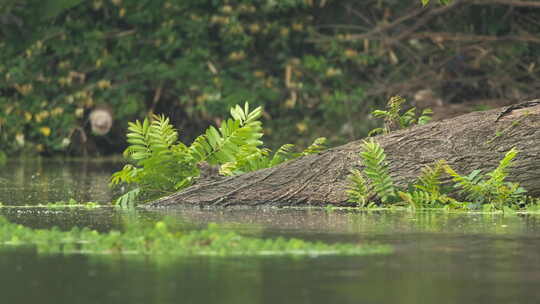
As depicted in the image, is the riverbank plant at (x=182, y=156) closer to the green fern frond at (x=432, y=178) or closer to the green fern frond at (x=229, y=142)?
the green fern frond at (x=229, y=142)

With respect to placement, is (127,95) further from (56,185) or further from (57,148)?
(56,185)

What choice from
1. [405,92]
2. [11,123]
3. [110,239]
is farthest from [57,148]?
[110,239]

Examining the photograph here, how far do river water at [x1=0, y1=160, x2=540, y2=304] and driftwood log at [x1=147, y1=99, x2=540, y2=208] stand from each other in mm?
1298

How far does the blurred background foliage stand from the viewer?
19406 millimetres

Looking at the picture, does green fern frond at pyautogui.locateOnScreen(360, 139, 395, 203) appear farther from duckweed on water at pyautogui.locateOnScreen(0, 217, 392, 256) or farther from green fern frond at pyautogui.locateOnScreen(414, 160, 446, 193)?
duckweed on water at pyautogui.locateOnScreen(0, 217, 392, 256)

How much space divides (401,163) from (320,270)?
452 centimetres

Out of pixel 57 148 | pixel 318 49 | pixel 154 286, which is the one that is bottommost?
pixel 154 286

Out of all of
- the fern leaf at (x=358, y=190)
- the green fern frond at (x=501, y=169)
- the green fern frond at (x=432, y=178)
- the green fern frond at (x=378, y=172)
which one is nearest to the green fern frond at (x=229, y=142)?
the fern leaf at (x=358, y=190)

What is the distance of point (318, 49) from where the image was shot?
803 inches

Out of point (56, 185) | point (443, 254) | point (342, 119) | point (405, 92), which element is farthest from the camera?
point (342, 119)

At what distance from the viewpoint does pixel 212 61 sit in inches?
792

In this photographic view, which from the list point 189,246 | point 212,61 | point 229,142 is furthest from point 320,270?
point 212,61

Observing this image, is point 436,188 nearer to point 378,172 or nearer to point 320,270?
point 378,172

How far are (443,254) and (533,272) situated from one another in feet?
2.58
